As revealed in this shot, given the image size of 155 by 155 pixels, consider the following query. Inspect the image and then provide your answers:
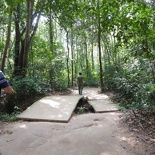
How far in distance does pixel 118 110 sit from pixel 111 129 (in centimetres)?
259

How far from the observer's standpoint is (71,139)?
4.79m

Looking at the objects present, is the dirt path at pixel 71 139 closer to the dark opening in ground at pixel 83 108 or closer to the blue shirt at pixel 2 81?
the blue shirt at pixel 2 81

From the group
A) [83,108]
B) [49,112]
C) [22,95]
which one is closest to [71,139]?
[49,112]

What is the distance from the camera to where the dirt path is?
4180mm

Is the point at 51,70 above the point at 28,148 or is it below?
above

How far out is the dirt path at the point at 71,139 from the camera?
165 inches

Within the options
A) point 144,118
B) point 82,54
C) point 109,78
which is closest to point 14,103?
point 144,118

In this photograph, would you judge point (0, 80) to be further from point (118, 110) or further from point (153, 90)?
point (118, 110)

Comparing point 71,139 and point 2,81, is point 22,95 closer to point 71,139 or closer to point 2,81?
point 71,139

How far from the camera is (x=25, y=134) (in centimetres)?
525

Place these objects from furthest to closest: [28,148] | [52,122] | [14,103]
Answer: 1. [14,103]
2. [52,122]
3. [28,148]

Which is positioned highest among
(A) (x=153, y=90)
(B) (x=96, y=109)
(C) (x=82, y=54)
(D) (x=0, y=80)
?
(C) (x=82, y=54)

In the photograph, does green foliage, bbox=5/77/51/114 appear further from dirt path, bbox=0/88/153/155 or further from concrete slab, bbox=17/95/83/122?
dirt path, bbox=0/88/153/155

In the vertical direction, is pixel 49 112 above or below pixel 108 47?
below
